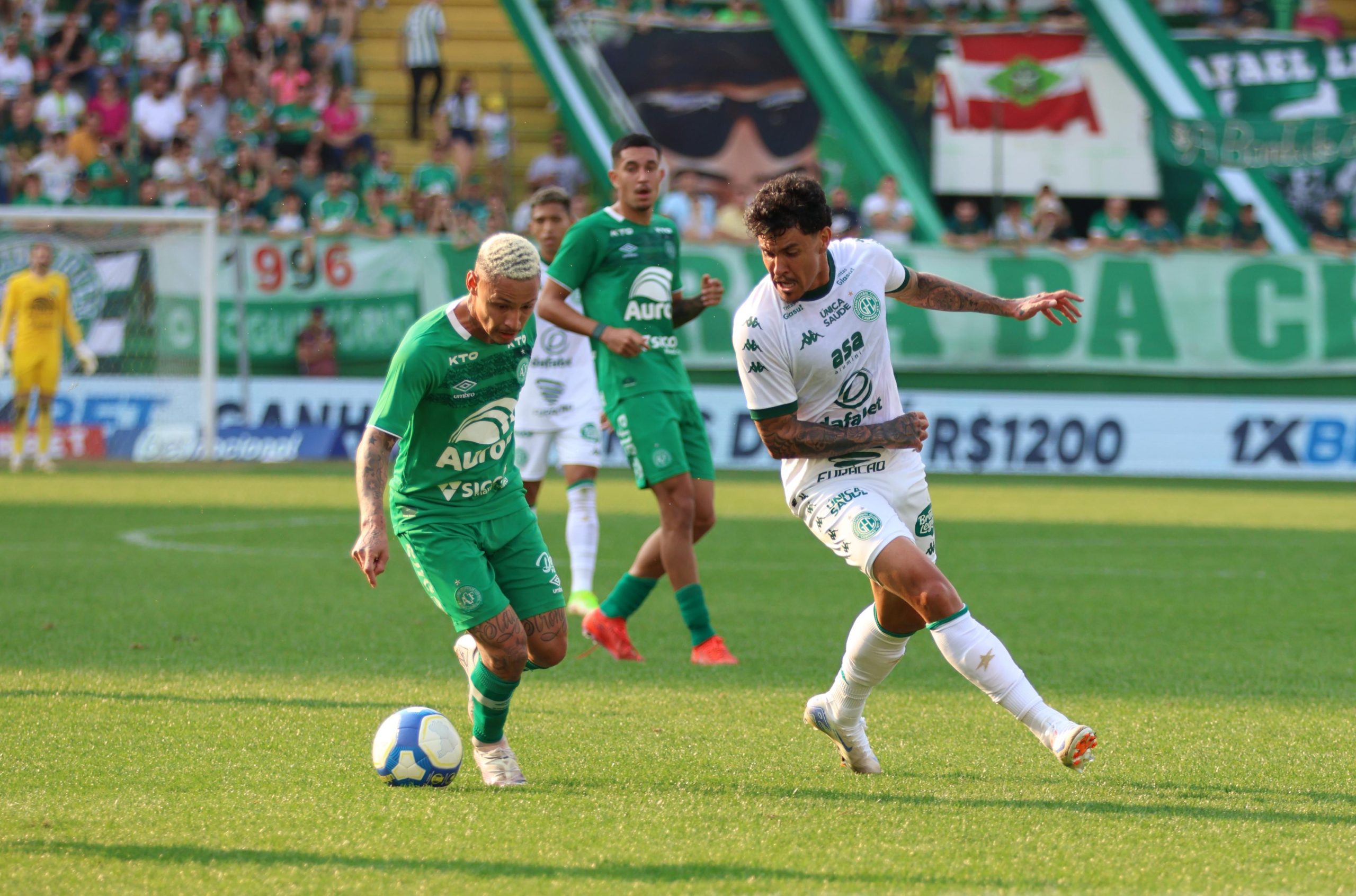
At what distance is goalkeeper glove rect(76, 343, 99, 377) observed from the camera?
18297 millimetres

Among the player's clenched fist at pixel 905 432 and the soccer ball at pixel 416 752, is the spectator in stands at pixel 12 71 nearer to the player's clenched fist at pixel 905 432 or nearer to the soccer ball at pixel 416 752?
the soccer ball at pixel 416 752

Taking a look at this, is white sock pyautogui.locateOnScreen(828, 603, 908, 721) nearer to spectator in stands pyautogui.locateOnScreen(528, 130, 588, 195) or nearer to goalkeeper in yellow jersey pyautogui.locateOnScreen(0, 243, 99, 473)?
goalkeeper in yellow jersey pyautogui.locateOnScreen(0, 243, 99, 473)

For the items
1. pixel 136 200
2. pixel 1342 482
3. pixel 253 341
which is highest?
pixel 136 200

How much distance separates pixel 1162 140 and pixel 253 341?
1291cm

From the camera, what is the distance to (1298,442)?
1923 centimetres

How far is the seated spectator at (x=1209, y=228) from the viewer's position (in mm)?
20422

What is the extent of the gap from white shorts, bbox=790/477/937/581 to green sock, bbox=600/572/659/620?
245 cm

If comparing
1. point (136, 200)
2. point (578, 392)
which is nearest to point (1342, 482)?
point (578, 392)

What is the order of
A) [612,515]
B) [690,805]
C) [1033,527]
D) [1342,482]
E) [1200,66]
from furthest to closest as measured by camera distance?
[1200,66], [1342,482], [612,515], [1033,527], [690,805]

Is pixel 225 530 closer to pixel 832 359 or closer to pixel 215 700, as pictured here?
pixel 215 700

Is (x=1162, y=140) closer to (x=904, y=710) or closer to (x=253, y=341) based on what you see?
(x=253, y=341)

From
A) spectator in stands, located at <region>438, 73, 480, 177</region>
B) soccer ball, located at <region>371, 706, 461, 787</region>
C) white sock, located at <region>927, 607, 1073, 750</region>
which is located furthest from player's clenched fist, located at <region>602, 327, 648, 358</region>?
spectator in stands, located at <region>438, 73, 480, 177</region>

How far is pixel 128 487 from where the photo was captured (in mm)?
16797

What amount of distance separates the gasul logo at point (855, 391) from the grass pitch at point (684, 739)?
1.25 m
